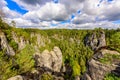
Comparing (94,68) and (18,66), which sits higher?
(94,68)

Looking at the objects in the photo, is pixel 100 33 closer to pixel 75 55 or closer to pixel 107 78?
pixel 75 55

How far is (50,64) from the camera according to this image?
13412 cm

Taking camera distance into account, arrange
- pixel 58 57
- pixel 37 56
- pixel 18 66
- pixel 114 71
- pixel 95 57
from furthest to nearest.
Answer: pixel 58 57 → pixel 37 56 → pixel 18 66 → pixel 95 57 → pixel 114 71

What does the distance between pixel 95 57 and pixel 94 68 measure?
5.50 feet

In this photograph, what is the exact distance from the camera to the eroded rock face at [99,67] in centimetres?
2050

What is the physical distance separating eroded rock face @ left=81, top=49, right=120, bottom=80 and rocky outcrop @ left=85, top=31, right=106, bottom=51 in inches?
5666

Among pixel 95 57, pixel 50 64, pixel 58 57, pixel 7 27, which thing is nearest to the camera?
pixel 95 57

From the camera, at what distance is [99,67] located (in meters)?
21.4

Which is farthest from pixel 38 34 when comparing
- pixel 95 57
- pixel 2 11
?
pixel 95 57

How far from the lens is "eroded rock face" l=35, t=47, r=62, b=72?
403 ft

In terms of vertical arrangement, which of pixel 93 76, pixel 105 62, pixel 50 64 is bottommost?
pixel 50 64

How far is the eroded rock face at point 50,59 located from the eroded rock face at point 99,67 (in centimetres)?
9873

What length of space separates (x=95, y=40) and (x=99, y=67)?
15637cm

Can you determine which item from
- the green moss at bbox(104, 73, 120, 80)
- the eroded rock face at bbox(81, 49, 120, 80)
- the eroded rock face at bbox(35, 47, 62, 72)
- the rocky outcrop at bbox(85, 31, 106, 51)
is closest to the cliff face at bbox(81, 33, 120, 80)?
the eroded rock face at bbox(81, 49, 120, 80)
